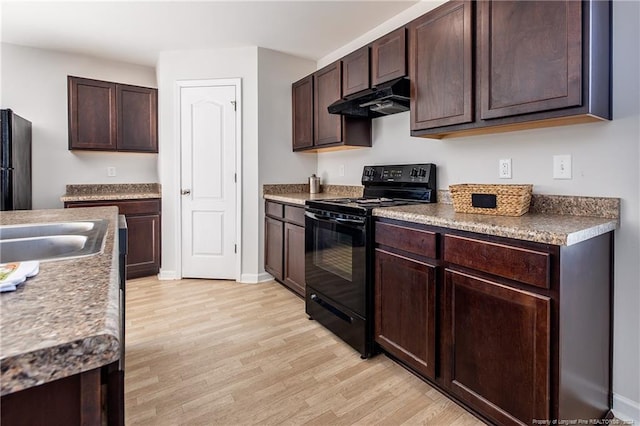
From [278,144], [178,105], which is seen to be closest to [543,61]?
[278,144]

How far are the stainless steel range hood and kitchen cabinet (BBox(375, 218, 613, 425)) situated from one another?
34.9 inches

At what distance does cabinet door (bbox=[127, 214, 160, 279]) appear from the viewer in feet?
11.9

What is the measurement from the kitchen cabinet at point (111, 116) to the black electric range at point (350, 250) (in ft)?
7.84

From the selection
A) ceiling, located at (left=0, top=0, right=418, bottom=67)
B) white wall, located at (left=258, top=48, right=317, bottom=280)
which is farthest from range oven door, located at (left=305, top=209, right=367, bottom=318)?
ceiling, located at (left=0, top=0, right=418, bottom=67)

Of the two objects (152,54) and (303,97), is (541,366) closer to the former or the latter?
(303,97)

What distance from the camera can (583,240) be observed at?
4.44ft

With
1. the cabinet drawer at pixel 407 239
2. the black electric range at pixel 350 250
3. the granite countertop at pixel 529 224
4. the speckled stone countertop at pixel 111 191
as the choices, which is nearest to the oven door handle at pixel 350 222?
the black electric range at pixel 350 250

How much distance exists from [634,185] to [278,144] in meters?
2.90

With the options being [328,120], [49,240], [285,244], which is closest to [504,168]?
[328,120]

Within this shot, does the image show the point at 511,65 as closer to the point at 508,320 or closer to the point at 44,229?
the point at 508,320

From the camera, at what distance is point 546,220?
1556mm

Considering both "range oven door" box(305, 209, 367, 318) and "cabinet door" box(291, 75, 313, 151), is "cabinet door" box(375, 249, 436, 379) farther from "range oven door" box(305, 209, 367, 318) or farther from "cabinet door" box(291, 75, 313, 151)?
"cabinet door" box(291, 75, 313, 151)

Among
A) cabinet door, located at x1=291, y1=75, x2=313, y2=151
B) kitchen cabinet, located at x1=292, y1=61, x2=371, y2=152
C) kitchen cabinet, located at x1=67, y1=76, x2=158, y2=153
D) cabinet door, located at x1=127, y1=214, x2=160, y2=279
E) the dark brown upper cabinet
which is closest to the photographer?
the dark brown upper cabinet

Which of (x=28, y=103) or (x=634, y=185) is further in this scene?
(x=28, y=103)
